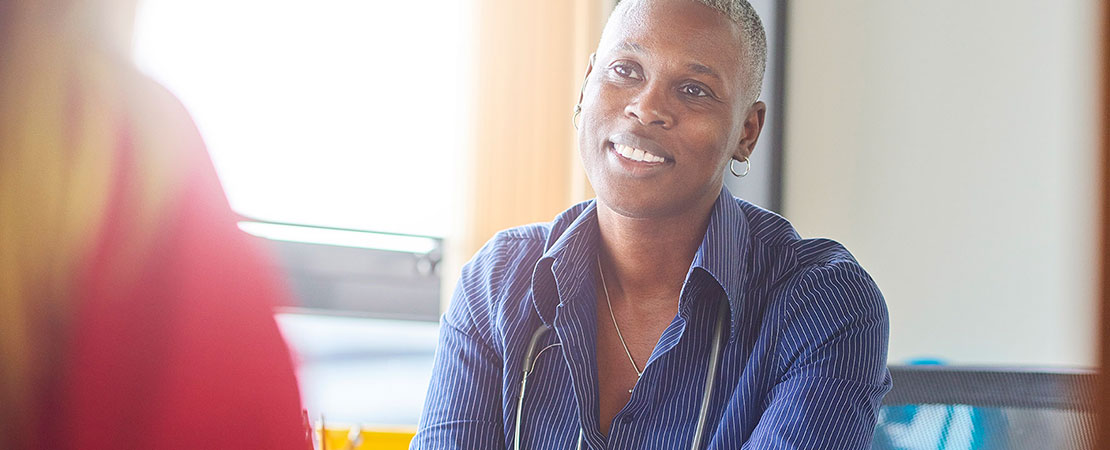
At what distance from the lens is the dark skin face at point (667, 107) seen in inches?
47.6

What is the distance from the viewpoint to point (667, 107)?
3.97 feet

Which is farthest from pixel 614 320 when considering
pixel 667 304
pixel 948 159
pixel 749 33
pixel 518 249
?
pixel 948 159

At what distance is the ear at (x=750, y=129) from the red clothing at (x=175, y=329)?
102cm

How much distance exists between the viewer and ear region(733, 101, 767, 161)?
1336 mm

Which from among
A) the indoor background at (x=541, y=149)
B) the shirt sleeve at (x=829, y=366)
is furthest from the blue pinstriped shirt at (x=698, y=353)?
the indoor background at (x=541, y=149)

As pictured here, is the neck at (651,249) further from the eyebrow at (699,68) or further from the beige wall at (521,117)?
the beige wall at (521,117)

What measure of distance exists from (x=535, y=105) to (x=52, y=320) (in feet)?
8.91

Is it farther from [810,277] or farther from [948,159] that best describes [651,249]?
[948,159]

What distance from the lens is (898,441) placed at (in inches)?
51.2

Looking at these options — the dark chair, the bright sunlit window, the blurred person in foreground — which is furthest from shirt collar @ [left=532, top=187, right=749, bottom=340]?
the bright sunlit window

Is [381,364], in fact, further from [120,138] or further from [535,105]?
[120,138]

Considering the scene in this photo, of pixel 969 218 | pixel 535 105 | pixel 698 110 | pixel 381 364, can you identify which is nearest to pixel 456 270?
pixel 381 364

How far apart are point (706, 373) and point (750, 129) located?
366 mm

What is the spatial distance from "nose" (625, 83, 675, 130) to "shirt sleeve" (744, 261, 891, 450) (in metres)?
0.26
